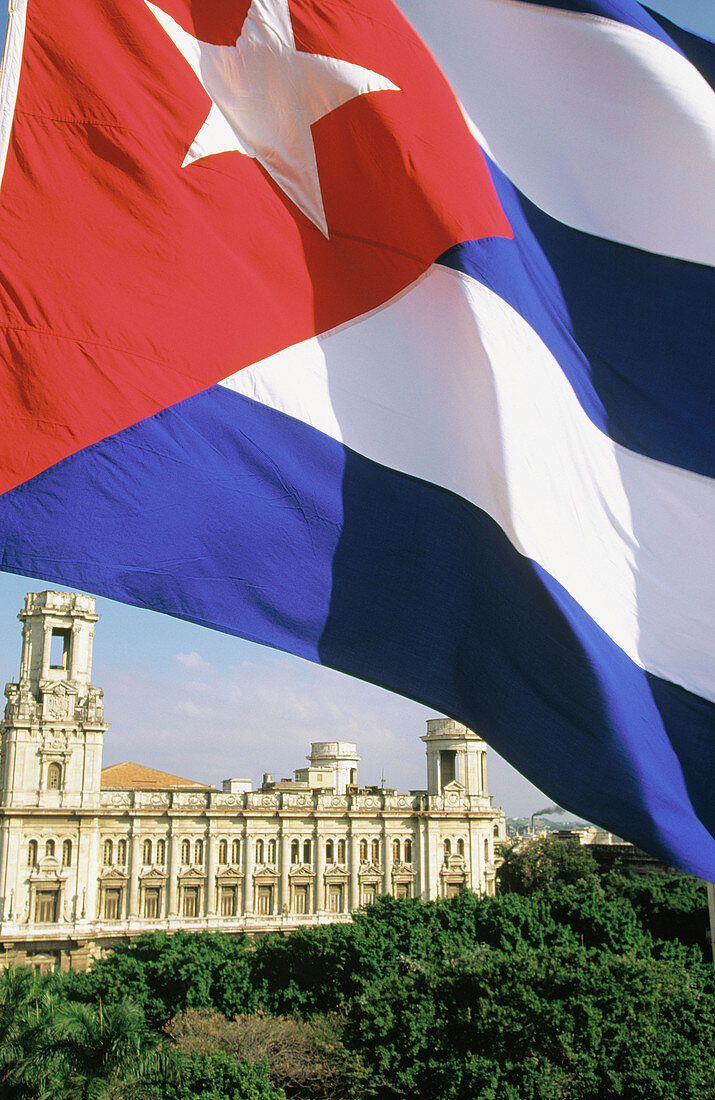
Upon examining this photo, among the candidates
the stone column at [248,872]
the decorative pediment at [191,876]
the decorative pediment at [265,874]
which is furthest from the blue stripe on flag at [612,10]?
the decorative pediment at [265,874]

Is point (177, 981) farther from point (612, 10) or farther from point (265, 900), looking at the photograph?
point (612, 10)

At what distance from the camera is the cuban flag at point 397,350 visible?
5.03 m

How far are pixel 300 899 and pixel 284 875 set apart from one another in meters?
1.60

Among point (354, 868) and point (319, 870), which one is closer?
point (319, 870)

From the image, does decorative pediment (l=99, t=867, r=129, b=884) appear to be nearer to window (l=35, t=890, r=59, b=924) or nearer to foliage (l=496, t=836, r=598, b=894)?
window (l=35, t=890, r=59, b=924)

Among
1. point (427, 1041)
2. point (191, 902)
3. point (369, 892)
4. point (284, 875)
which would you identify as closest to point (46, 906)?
point (191, 902)

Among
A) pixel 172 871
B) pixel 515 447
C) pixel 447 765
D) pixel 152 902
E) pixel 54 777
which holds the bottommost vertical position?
pixel 152 902

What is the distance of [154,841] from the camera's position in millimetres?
50812

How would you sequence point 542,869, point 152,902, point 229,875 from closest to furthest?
point 152,902 → point 229,875 → point 542,869

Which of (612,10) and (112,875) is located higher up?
(612,10)

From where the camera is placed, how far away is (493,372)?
5.66 m

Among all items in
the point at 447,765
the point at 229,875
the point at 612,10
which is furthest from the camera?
the point at 447,765

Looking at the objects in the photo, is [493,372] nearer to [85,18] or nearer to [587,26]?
[587,26]

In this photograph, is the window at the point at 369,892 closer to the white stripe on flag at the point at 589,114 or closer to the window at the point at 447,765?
the window at the point at 447,765
